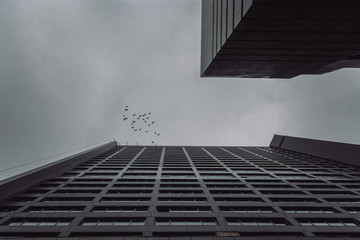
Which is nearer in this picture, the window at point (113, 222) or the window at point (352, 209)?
the window at point (113, 222)

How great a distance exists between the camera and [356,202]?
26500 millimetres

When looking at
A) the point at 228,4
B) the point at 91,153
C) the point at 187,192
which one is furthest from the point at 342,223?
the point at 91,153

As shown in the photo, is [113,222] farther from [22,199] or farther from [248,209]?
[248,209]

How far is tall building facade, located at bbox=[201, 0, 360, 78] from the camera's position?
14445 millimetres

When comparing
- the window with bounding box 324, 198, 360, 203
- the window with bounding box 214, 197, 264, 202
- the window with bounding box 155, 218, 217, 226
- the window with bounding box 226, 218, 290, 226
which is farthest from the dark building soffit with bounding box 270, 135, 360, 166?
the window with bounding box 155, 218, 217, 226

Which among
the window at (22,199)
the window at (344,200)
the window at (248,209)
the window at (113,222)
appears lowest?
the window at (344,200)

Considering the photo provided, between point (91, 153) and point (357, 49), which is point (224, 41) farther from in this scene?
point (91, 153)

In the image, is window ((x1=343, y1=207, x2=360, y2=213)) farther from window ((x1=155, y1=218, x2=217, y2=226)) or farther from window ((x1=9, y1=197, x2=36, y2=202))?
window ((x1=9, y1=197, x2=36, y2=202))

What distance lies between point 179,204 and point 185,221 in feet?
9.79

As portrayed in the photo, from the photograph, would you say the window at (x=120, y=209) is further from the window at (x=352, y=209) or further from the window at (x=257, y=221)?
the window at (x=352, y=209)

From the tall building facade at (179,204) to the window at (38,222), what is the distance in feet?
0.27

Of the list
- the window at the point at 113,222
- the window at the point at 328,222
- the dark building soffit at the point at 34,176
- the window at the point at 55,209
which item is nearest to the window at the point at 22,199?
the dark building soffit at the point at 34,176

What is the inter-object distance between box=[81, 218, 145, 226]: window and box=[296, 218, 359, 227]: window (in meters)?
14.8

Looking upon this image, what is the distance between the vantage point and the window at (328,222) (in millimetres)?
21078
